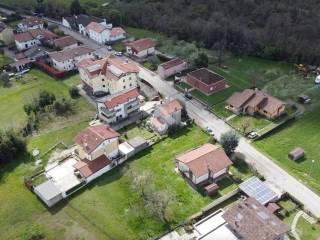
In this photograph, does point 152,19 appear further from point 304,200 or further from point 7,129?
point 304,200

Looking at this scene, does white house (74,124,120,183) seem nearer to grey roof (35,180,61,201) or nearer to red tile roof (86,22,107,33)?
grey roof (35,180,61,201)

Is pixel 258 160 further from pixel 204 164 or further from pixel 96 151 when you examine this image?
pixel 96 151

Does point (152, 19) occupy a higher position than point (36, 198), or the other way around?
point (152, 19)

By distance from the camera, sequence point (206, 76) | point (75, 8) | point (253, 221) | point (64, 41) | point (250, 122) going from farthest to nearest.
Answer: point (75, 8), point (64, 41), point (206, 76), point (250, 122), point (253, 221)

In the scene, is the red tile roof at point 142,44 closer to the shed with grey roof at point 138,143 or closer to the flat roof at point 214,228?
the shed with grey roof at point 138,143

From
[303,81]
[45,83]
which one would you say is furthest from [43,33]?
[303,81]

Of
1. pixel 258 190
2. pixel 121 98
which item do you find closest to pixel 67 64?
pixel 121 98
